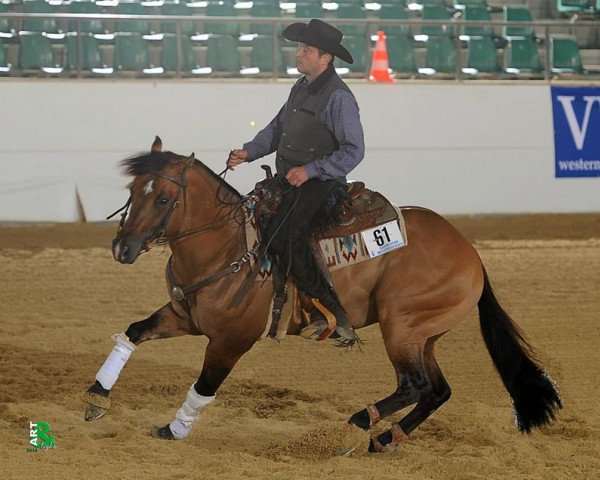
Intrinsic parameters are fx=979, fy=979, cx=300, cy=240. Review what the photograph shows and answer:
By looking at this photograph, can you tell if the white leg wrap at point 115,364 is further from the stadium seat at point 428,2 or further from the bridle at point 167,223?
the stadium seat at point 428,2

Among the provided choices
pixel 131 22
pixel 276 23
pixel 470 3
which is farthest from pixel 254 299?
pixel 470 3

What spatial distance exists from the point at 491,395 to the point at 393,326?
1402mm

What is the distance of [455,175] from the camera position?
1230 cm

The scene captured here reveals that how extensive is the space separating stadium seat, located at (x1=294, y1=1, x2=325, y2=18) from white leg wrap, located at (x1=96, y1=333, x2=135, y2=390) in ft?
30.1

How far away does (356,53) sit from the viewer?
41.8ft

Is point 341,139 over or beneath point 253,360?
over

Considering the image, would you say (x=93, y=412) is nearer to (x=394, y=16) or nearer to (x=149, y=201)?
(x=149, y=201)

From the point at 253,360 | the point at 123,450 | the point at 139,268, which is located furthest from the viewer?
the point at 139,268

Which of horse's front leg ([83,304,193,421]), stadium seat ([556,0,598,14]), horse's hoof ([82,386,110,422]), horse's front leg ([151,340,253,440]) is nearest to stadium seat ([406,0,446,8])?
stadium seat ([556,0,598,14])

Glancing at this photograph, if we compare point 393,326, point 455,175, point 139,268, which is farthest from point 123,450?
point 455,175

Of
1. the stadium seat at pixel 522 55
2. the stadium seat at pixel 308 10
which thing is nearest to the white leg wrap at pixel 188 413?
the stadium seat at pixel 308 10

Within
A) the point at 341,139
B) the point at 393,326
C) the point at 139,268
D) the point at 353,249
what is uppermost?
the point at 341,139

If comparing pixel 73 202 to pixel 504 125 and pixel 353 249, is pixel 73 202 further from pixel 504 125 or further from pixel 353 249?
pixel 353 249

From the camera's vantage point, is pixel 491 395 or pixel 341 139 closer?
pixel 341 139
